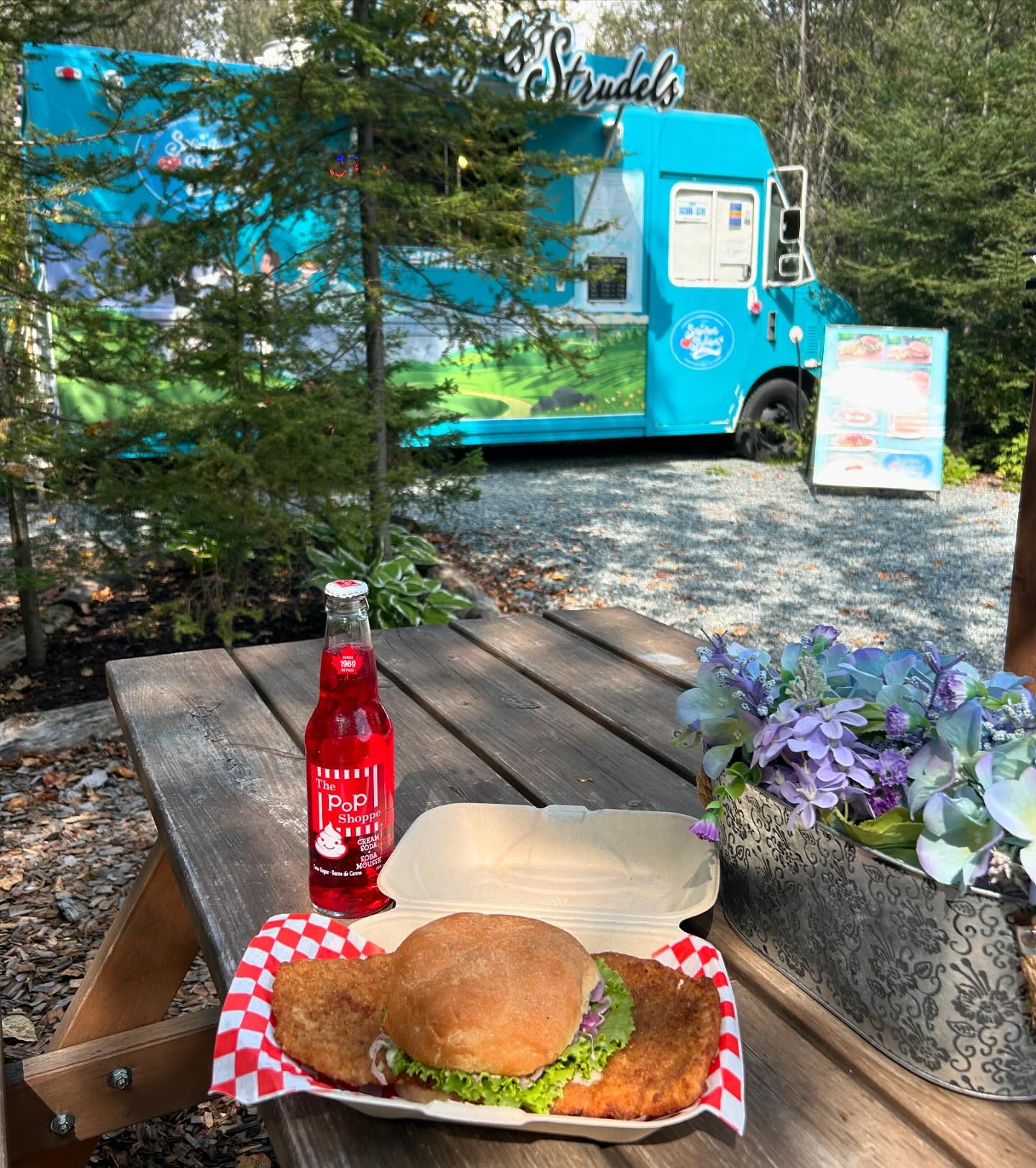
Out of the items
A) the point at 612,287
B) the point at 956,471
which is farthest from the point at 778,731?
the point at 956,471

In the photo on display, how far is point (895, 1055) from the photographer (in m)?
0.95

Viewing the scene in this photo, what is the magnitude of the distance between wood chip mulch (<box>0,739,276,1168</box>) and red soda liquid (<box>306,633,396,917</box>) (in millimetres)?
999

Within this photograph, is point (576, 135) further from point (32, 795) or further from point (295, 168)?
point (32, 795)

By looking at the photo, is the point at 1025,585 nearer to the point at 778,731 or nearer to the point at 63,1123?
the point at 778,731

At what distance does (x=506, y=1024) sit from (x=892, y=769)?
1.34ft

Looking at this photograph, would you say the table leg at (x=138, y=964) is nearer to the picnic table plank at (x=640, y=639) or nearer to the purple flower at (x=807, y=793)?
the picnic table plank at (x=640, y=639)

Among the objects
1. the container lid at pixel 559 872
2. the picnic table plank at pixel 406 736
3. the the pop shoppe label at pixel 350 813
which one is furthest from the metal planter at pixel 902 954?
the picnic table plank at pixel 406 736

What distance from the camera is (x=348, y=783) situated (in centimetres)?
113

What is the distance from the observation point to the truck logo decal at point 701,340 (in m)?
9.43

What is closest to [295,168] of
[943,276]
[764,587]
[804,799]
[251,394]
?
[251,394]

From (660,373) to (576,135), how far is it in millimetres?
2137

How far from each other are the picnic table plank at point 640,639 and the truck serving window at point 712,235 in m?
7.43

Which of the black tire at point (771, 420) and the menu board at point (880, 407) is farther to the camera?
the black tire at point (771, 420)

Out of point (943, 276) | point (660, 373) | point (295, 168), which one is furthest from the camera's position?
point (943, 276)
